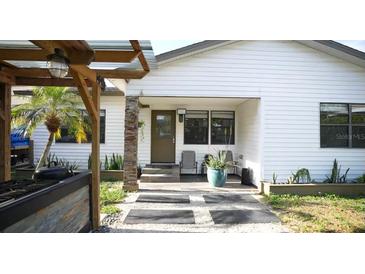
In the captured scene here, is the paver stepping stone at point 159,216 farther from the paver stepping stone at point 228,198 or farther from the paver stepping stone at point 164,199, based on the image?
the paver stepping stone at point 228,198

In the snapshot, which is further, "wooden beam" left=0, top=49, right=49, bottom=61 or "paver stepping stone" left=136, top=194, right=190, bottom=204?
"paver stepping stone" left=136, top=194, right=190, bottom=204

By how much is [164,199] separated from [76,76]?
4.04m

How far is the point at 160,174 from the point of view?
9.80 meters

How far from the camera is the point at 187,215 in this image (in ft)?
19.4

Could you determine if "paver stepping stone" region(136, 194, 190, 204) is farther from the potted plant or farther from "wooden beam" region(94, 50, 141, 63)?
"wooden beam" region(94, 50, 141, 63)

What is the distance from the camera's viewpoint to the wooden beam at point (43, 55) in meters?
4.45

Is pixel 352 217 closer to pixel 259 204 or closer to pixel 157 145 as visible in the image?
pixel 259 204

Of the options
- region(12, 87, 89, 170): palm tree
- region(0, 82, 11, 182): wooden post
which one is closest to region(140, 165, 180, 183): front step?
region(12, 87, 89, 170): palm tree

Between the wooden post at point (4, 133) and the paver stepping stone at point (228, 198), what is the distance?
13.8ft

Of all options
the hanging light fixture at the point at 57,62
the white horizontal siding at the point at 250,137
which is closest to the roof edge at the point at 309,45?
the white horizontal siding at the point at 250,137

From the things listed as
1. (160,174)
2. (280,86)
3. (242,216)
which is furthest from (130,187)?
(280,86)

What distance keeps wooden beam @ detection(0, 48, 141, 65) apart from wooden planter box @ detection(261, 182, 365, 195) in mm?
5272

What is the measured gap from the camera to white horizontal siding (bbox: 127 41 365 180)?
8.44 meters
